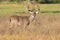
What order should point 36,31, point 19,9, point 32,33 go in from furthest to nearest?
point 19,9, point 36,31, point 32,33

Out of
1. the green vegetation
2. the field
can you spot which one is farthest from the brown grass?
the green vegetation

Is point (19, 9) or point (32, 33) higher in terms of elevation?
point (32, 33)

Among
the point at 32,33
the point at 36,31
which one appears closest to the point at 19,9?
the point at 36,31

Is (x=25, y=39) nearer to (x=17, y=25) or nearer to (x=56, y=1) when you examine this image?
(x=17, y=25)

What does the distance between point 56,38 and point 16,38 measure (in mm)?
1382

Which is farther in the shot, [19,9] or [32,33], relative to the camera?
[19,9]

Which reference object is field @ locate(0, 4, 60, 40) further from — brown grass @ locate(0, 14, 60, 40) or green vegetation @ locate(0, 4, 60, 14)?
green vegetation @ locate(0, 4, 60, 14)

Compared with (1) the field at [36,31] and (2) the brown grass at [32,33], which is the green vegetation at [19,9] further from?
(2) the brown grass at [32,33]

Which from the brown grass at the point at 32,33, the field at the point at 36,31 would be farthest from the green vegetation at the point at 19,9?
the brown grass at the point at 32,33

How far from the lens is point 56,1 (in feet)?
253

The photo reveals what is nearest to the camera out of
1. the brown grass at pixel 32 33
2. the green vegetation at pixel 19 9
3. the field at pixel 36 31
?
the brown grass at pixel 32 33

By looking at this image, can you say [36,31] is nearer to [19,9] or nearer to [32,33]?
[32,33]

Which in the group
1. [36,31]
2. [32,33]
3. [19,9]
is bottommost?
[19,9]

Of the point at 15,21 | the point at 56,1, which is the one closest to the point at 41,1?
the point at 56,1
